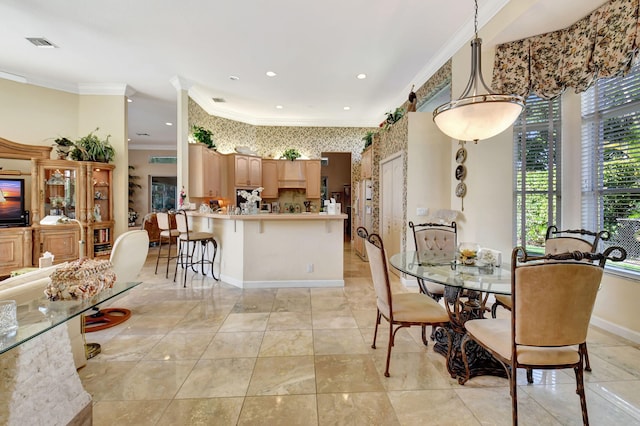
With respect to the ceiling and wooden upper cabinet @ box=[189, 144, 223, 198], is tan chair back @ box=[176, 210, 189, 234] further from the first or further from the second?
the ceiling

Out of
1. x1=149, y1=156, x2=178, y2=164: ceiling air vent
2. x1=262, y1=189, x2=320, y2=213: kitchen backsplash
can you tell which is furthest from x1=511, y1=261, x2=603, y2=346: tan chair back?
x1=149, y1=156, x2=178, y2=164: ceiling air vent

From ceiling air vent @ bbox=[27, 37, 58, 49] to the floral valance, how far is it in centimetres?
588

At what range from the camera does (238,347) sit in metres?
2.53

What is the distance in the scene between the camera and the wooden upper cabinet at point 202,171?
217 inches

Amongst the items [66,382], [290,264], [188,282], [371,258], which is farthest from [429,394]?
[188,282]

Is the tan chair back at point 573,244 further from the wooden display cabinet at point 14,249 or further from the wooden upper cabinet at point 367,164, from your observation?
the wooden display cabinet at point 14,249

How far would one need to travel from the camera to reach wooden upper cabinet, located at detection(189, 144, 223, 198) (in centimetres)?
551

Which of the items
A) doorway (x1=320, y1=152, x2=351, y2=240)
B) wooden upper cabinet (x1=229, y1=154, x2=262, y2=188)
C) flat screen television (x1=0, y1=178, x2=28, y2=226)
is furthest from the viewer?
doorway (x1=320, y1=152, x2=351, y2=240)

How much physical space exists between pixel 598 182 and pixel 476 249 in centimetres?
181

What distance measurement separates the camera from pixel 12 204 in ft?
15.3

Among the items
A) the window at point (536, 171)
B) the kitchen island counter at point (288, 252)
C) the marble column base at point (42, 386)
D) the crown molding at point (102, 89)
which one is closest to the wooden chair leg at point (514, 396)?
the marble column base at point (42, 386)

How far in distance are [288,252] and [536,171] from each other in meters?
3.45

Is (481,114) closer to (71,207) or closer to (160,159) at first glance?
(71,207)

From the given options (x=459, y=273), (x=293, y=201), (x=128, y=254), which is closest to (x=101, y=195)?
(x=128, y=254)
